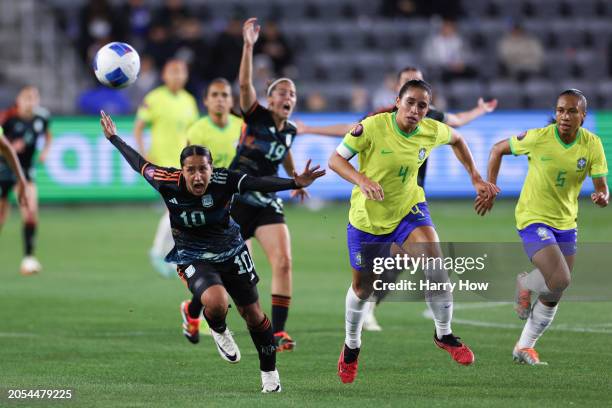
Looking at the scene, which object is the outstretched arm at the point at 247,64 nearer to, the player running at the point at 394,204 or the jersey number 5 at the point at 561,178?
the player running at the point at 394,204

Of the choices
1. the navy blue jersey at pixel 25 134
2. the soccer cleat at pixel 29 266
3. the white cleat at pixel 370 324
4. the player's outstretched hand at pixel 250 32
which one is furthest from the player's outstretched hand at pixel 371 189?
the navy blue jersey at pixel 25 134

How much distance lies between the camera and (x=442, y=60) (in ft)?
82.6

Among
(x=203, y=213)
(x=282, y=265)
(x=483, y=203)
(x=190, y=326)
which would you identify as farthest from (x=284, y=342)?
(x=483, y=203)

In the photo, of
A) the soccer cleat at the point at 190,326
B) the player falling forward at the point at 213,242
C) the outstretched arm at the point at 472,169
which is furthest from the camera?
the soccer cleat at the point at 190,326

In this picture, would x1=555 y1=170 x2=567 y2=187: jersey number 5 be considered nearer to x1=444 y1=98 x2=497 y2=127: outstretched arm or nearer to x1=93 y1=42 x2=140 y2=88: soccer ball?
x1=444 y1=98 x2=497 y2=127: outstretched arm

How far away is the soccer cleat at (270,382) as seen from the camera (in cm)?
820

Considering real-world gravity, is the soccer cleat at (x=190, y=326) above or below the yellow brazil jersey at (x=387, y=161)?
below

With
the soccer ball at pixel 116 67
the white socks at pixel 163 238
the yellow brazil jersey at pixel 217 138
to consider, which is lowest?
the white socks at pixel 163 238

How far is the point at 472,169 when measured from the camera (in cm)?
923

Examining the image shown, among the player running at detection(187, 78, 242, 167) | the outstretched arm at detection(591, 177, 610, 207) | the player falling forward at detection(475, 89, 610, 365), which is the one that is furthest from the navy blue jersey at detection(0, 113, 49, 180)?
the outstretched arm at detection(591, 177, 610, 207)

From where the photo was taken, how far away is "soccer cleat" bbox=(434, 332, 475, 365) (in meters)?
8.73

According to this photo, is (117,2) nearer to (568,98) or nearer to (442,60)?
(442,60)

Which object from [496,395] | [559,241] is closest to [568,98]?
[559,241]

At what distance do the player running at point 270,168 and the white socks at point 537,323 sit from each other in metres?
2.11
